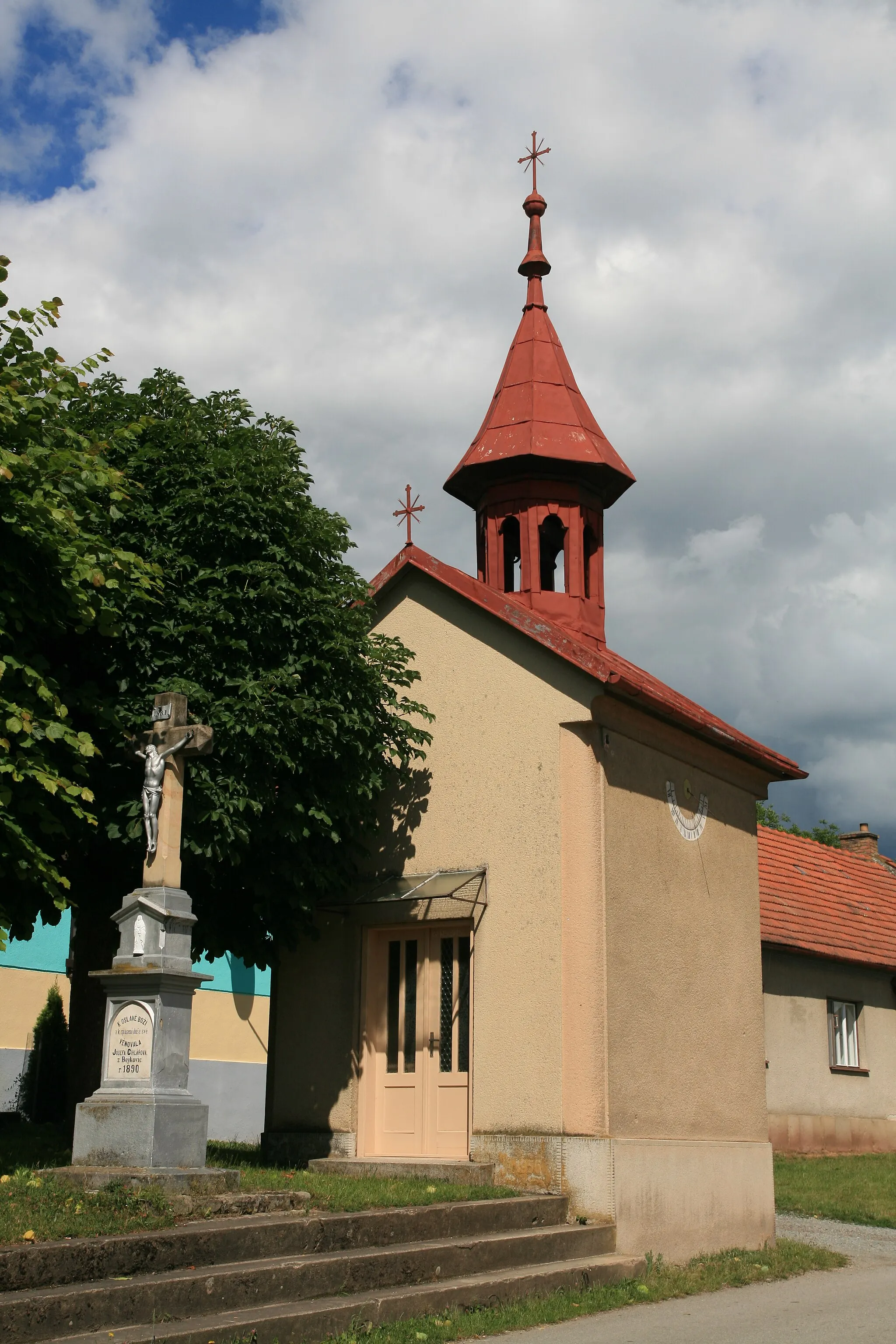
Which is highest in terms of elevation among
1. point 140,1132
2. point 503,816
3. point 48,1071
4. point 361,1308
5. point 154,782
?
point 503,816

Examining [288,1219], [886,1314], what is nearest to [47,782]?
[288,1219]

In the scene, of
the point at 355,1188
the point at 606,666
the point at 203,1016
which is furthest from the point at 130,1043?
the point at 203,1016

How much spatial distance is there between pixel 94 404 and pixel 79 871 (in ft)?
14.2

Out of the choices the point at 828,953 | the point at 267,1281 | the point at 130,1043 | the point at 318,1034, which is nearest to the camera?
the point at 267,1281

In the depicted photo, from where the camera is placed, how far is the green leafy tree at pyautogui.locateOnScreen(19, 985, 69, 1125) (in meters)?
21.2

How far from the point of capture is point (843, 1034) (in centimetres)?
2361

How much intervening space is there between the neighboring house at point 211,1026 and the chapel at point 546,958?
10.4m

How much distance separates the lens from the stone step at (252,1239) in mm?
7051

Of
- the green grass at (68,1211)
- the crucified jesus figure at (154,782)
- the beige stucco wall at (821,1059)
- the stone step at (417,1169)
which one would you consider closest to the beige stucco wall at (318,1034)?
the stone step at (417,1169)

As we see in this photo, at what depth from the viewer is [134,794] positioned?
451 inches

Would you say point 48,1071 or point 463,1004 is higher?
point 463,1004

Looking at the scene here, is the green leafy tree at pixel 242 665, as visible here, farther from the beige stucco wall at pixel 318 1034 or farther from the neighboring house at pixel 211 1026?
the neighboring house at pixel 211 1026

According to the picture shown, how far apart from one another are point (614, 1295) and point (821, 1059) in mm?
13429

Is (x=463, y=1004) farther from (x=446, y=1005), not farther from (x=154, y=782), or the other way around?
(x=154, y=782)
